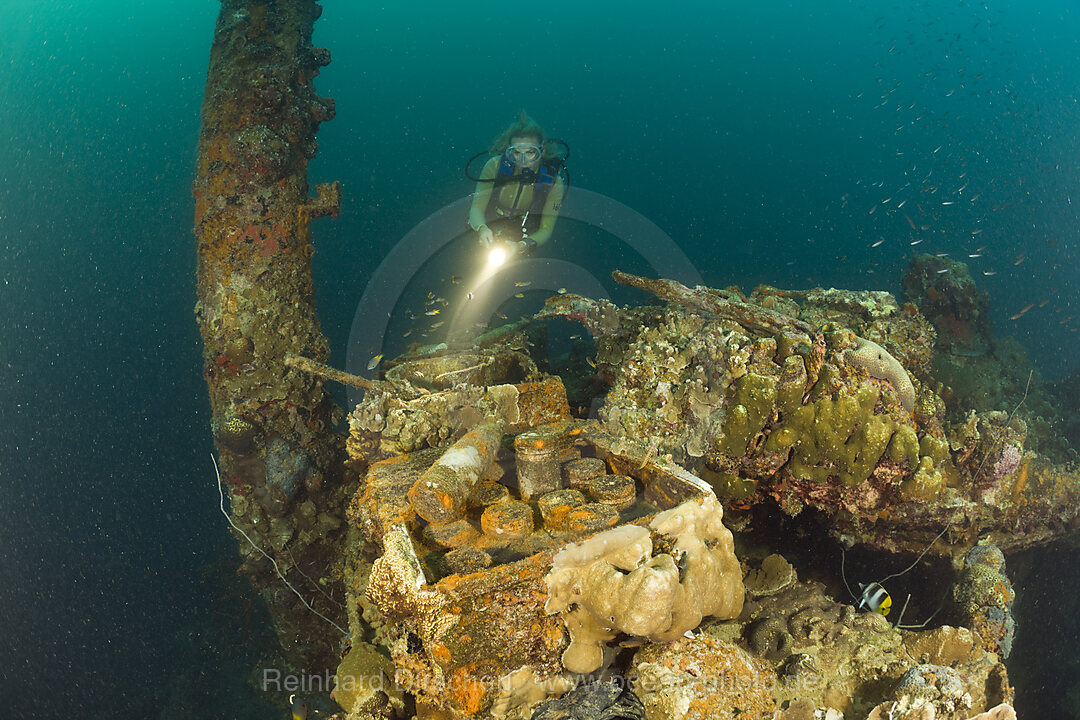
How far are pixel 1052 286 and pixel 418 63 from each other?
85.7 meters

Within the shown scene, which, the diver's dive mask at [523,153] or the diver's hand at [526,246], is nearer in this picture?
the diver's hand at [526,246]

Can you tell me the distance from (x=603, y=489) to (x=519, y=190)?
558 cm

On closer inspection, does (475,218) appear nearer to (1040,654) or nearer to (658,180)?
(1040,654)

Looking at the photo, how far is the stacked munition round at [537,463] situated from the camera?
139 inches

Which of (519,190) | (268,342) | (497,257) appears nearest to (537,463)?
(268,342)

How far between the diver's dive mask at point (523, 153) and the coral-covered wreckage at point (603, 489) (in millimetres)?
2503

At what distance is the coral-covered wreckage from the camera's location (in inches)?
103

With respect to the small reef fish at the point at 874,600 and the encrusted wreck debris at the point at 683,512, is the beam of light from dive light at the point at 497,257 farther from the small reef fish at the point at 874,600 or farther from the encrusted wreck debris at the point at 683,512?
the small reef fish at the point at 874,600

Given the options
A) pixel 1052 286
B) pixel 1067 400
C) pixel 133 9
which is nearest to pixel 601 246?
pixel 1052 286

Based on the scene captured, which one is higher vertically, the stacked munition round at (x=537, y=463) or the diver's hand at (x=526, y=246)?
the diver's hand at (x=526, y=246)

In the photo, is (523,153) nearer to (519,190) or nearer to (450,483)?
(519,190)

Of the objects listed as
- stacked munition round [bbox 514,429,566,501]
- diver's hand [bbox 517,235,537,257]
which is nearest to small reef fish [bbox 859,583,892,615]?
stacked munition round [bbox 514,429,566,501]

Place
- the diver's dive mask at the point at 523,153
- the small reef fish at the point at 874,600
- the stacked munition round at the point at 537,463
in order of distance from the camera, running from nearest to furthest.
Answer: the stacked munition round at the point at 537,463 < the small reef fish at the point at 874,600 < the diver's dive mask at the point at 523,153

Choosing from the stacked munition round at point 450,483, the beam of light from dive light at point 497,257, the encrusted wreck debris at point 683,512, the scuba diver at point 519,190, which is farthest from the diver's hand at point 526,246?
the stacked munition round at point 450,483
